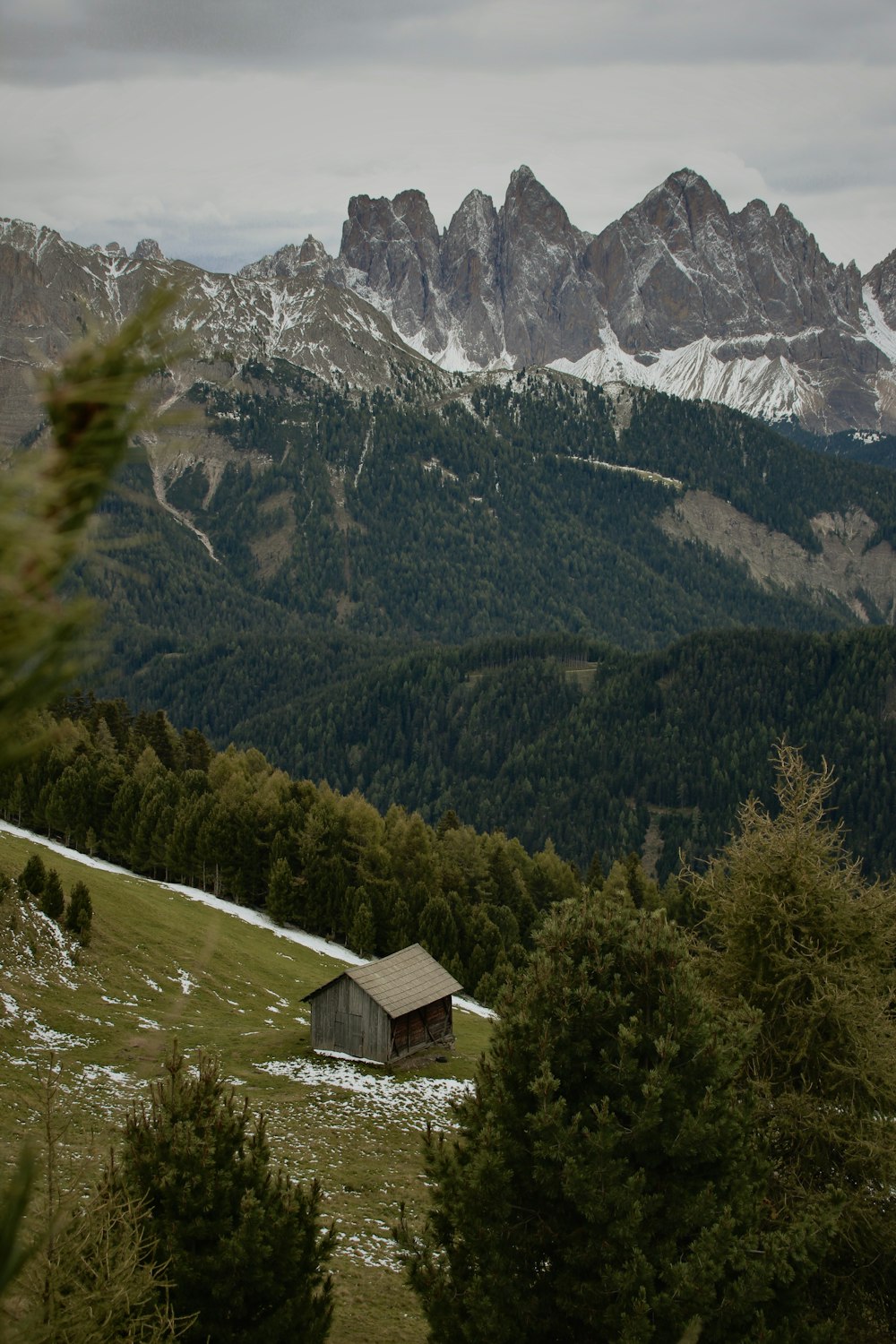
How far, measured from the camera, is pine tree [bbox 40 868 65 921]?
4597cm

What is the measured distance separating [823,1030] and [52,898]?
3680 cm

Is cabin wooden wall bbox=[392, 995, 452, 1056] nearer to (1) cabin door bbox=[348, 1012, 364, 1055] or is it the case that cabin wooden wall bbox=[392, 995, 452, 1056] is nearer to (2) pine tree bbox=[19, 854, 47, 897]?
(1) cabin door bbox=[348, 1012, 364, 1055]

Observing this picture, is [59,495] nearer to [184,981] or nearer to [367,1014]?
[367,1014]

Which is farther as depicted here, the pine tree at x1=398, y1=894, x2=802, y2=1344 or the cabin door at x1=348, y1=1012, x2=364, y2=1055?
the cabin door at x1=348, y1=1012, x2=364, y2=1055

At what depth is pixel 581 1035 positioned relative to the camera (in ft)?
49.7

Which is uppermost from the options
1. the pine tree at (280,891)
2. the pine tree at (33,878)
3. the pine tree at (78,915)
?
the pine tree at (280,891)

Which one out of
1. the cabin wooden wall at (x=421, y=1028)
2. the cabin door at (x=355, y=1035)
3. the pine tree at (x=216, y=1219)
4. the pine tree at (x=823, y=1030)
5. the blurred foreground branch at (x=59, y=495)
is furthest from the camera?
the cabin wooden wall at (x=421, y=1028)

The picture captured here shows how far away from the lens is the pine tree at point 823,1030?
55.7 feet

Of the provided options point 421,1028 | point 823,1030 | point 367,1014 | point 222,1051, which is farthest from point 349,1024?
point 823,1030

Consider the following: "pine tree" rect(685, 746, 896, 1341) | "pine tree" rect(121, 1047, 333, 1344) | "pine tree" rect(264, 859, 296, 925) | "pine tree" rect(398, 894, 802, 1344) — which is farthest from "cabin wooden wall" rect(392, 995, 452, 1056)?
"pine tree" rect(121, 1047, 333, 1344)

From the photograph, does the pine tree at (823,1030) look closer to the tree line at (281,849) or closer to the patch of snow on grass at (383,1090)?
the patch of snow on grass at (383,1090)

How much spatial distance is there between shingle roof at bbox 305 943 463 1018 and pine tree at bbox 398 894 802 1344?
90.9ft

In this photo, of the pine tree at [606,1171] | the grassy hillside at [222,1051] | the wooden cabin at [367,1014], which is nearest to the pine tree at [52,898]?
the grassy hillside at [222,1051]

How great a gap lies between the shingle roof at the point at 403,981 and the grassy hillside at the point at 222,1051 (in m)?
2.64
